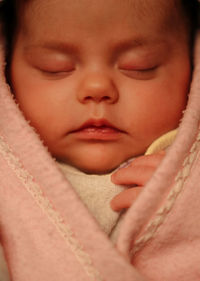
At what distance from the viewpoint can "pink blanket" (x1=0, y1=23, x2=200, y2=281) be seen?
859mm

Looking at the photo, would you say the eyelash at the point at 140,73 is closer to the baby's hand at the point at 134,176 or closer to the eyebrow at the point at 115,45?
the eyebrow at the point at 115,45

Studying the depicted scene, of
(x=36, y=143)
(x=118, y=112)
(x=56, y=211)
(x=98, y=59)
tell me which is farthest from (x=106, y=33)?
(x=56, y=211)

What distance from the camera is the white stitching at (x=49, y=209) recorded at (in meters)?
0.85

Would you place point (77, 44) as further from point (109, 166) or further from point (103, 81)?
point (109, 166)

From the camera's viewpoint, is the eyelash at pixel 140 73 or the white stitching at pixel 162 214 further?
the eyelash at pixel 140 73

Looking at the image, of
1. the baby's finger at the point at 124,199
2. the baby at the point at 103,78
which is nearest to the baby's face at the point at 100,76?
the baby at the point at 103,78

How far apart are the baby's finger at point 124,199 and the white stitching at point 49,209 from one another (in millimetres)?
130

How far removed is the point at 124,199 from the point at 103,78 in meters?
0.28

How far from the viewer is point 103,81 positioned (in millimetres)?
971

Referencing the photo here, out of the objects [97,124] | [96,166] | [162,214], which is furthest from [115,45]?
[162,214]

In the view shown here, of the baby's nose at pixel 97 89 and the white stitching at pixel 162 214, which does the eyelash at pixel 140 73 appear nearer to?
the baby's nose at pixel 97 89

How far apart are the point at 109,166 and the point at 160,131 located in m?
0.15

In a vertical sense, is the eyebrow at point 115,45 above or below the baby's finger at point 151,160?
above

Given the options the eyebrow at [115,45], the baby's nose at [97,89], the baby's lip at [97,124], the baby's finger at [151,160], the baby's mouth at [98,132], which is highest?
the eyebrow at [115,45]
